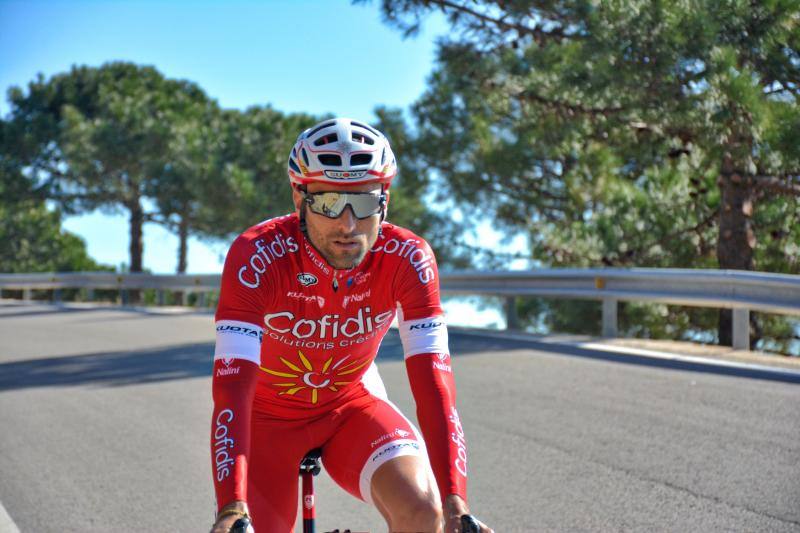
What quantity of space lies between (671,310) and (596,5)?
5937mm

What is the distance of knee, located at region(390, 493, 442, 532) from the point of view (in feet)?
8.87

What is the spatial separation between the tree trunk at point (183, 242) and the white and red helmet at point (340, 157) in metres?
35.2

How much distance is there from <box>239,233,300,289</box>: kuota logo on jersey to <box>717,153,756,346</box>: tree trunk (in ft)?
37.3

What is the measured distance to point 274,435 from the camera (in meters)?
3.51

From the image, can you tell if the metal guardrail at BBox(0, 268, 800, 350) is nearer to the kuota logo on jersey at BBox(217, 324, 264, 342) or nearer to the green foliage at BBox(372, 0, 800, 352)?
the green foliage at BBox(372, 0, 800, 352)

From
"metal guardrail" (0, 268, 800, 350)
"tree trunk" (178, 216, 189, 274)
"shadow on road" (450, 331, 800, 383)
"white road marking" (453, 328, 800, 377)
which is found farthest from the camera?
"tree trunk" (178, 216, 189, 274)

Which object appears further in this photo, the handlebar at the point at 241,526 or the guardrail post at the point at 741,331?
the guardrail post at the point at 741,331

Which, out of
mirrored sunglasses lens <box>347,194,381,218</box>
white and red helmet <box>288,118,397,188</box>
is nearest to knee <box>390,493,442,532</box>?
mirrored sunglasses lens <box>347,194,381,218</box>

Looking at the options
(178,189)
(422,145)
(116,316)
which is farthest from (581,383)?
(178,189)

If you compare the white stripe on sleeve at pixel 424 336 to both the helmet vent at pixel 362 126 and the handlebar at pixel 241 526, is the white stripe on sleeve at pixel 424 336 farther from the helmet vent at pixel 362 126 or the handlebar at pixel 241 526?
the handlebar at pixel 241 526

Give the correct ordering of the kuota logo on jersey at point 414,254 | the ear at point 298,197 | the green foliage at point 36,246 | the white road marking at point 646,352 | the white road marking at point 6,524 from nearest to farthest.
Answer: the ear at point 298,197 → the kuota logo on jersey at point 414,254 → the white road marking at point 6,524 → the white road marking at point 646,352 → the green foliage at point 36,246

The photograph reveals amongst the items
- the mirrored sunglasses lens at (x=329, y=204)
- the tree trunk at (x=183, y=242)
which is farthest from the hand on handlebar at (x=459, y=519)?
the tree trunk at (x=183, y=242)

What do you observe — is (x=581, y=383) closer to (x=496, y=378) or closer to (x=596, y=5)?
(x=496, y=378)

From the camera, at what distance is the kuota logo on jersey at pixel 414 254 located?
343 cm
